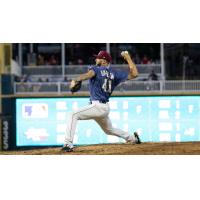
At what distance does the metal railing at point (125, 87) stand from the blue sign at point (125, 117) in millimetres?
124

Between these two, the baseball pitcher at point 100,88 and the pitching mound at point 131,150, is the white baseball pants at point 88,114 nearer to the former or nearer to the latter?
the baseball pitcher at point 100,88

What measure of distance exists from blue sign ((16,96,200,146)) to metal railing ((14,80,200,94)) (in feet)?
0.41

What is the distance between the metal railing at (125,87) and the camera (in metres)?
12.3

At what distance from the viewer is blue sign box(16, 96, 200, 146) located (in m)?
11.9

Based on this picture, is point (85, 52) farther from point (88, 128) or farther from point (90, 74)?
point (90, 74)

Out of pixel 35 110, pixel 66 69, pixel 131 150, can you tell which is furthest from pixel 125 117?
pixel 131 150

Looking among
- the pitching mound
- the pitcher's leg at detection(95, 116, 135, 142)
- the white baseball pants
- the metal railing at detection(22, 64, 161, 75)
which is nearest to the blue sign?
the metal railing at detection(22, 64, 161, 75)

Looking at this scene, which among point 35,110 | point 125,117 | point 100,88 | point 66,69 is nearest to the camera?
point 100,88

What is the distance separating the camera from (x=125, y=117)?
1218 cm

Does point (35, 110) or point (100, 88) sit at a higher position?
point (100, 88)

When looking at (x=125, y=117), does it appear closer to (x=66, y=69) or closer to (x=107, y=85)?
(x=66, y=69)

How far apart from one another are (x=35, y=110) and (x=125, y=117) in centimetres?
130

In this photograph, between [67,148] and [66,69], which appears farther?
[66,69]
